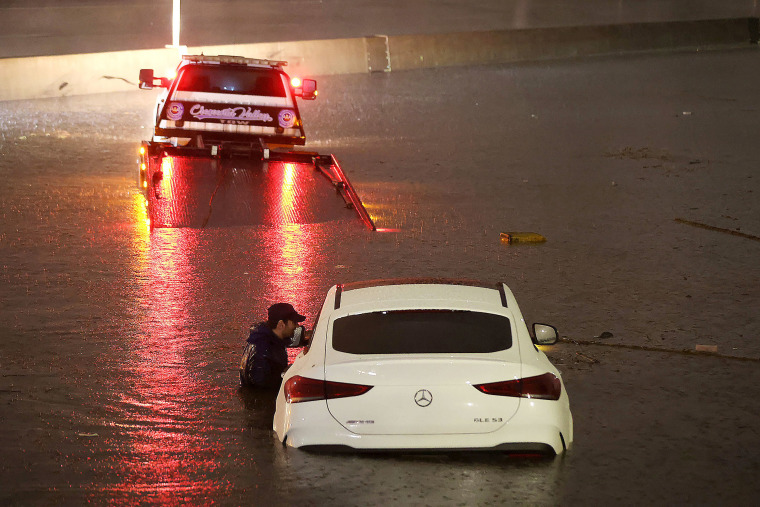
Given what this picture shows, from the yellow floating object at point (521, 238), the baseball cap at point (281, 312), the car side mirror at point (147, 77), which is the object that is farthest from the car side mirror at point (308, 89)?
the baseball cap at point (281, 312)

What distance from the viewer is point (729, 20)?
4412 centimetres

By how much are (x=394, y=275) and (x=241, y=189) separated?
407cm

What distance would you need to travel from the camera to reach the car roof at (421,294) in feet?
23.7

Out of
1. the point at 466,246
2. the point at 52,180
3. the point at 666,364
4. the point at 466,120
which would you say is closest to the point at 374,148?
the point at 466,120

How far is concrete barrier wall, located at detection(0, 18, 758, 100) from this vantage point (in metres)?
30.7

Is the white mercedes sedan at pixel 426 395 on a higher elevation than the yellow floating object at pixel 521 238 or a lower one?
higher

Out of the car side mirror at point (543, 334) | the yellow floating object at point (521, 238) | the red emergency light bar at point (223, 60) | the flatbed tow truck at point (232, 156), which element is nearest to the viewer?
the car side mirror at point (543, 334)

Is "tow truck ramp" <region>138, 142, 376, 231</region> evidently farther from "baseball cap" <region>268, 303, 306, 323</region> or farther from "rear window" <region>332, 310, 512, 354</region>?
"rear window" <region>332, 310, 512, 354</region>

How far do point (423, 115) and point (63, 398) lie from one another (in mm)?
19237

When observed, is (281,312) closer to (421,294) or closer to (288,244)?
(421,294)

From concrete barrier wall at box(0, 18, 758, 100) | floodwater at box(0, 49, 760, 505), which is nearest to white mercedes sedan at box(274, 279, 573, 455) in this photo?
floodwater at box(0, 49, 760, 505)

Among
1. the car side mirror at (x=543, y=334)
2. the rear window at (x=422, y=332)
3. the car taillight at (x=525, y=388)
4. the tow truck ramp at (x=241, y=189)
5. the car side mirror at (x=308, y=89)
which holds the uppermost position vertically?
the rear window at (x=422, y=332)

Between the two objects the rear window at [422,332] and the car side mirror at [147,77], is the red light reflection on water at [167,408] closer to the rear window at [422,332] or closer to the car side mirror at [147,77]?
the rear window at [422,332]

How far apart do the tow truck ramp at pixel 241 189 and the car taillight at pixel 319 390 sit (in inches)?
323
